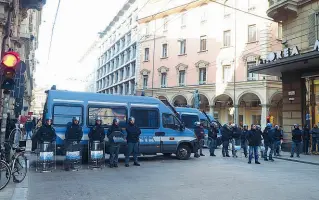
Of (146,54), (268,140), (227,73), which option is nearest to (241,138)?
(268,140)

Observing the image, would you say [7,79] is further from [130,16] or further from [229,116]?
[130,16]

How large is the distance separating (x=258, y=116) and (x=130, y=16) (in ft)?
85.0

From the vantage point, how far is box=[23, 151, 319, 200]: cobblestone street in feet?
22.5

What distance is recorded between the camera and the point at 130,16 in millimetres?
48875

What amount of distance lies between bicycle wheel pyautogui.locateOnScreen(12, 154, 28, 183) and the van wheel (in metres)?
6.92

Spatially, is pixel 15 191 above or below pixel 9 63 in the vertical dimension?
below

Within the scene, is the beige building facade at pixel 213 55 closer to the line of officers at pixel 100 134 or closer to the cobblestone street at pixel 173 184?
the line of officers at pixel 100 134

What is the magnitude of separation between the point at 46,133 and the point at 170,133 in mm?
5179

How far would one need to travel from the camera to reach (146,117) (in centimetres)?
1309

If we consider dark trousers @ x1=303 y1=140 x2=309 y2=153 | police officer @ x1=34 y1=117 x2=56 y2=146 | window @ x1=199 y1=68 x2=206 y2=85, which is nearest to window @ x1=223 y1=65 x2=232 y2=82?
window @ x1=199 y1=68 x2=206 y2=85

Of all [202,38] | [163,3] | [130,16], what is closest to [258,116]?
[202,38]

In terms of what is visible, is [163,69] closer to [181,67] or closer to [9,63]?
[181,67]

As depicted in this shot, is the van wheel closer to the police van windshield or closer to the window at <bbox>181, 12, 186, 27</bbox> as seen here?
the police van windshield

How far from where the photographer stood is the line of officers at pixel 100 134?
10281 mm
